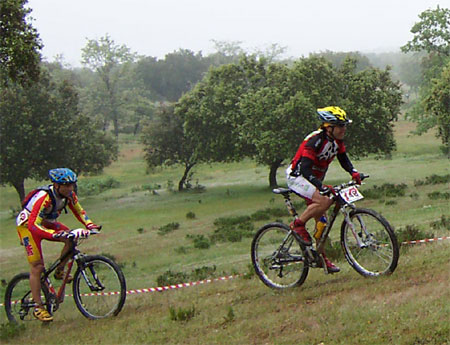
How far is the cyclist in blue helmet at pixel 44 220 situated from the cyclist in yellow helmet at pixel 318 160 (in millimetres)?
3186

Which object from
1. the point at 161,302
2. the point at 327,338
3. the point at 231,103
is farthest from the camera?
the point at 231,103

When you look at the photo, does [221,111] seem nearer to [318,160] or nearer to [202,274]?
[202,274]

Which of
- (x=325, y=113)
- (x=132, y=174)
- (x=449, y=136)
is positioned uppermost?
(x=325, y=113)

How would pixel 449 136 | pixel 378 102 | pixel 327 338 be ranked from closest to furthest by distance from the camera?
pixel 327 338 < pixel 449 136 < pixel 378 102

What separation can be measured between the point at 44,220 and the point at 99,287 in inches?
58.3

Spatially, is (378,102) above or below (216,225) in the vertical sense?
above

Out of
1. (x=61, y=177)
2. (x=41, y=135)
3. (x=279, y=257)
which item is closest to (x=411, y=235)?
(x=279, y=257)

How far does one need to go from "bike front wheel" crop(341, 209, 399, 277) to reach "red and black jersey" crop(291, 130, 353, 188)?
77 centimetres

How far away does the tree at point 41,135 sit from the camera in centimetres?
4275

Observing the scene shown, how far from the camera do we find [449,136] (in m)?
31.8

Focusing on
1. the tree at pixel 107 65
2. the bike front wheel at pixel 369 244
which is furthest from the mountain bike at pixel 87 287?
the tree at pixel 107 65

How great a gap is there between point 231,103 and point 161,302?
112ft

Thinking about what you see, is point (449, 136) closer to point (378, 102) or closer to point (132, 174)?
point (378, 102)

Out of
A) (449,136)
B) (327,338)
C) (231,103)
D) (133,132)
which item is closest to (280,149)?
(231,103)
